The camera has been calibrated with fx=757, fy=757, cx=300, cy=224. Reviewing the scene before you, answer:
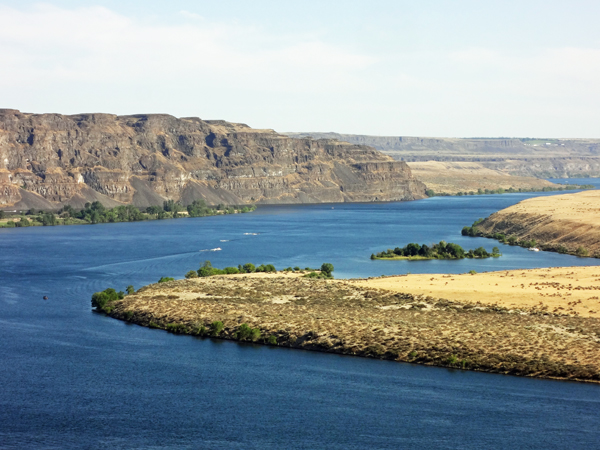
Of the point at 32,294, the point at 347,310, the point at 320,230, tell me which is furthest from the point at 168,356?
the point at 320,230

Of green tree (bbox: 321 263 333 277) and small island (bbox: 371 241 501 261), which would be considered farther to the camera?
small island (bbox: 371 241 501 261)

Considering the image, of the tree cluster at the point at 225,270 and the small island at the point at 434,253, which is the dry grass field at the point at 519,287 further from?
the small island at the point at 434,253

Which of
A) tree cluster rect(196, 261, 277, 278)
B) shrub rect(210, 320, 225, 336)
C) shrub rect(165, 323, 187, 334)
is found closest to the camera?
shrub rect(210, 320, 225, 336)

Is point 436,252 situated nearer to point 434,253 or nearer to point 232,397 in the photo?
point 434,253

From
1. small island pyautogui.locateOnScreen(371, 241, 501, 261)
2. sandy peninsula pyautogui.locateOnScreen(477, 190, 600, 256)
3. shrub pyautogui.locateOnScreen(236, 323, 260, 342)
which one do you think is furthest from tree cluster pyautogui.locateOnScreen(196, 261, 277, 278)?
sandy peninsula pyautogui.locateOnScreen(477, 190, 600, 256)

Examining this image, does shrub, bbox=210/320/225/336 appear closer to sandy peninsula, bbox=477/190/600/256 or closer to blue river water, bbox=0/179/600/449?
blue river water, bbox=0/179/600/449

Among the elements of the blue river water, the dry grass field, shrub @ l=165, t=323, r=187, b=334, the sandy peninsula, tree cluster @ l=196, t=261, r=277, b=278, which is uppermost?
the sandy peninsula

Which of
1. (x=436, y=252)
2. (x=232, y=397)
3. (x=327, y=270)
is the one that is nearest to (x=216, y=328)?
(x=232, y=397)

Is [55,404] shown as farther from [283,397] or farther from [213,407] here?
[283,397]
